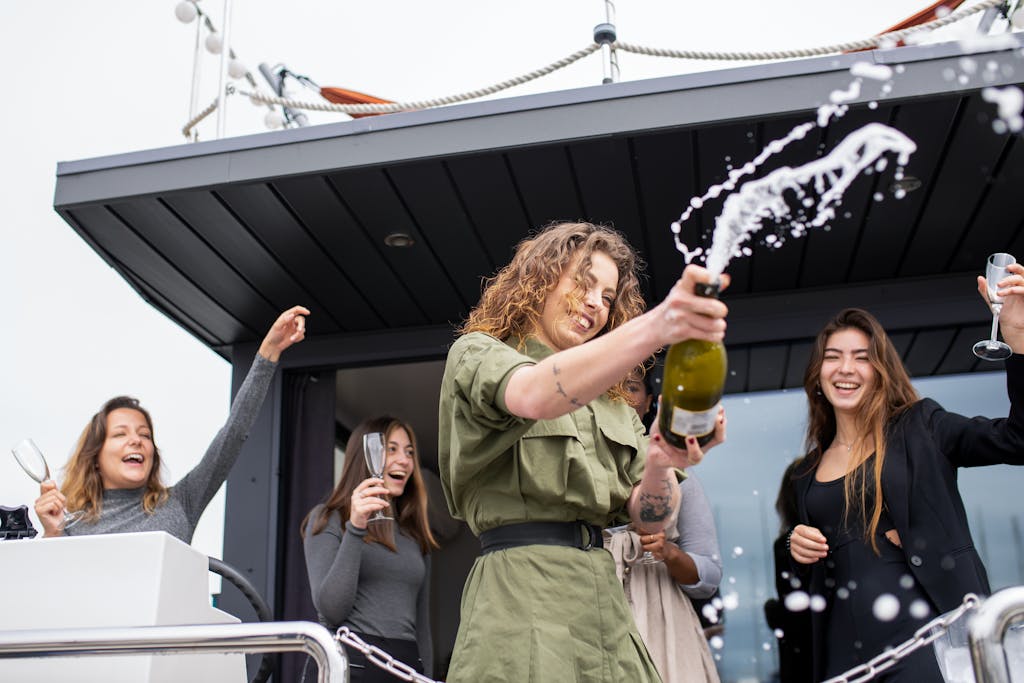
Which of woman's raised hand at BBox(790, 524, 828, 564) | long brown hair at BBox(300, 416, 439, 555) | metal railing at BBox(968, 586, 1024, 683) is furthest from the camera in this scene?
long brown hair at BBox(300, 416, 439, 555)

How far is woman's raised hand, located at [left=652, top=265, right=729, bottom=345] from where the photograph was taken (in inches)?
60.2

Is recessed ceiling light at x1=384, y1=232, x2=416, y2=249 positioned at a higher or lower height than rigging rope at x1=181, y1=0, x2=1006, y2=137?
lower

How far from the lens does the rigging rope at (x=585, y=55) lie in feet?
12.6

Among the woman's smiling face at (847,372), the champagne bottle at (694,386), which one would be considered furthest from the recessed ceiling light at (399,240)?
the champagne bottle at (694,386)

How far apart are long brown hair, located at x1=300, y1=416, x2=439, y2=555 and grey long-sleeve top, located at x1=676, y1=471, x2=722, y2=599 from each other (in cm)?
116

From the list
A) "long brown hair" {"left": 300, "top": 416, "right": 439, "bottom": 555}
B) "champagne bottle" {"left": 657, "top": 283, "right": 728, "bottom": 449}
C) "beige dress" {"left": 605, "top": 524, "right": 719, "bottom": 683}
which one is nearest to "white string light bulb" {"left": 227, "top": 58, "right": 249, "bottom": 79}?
"long brown hair" {"left": 300, "top": 416, "right": 439, "bottom": 555}

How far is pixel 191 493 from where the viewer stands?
12.7 ft

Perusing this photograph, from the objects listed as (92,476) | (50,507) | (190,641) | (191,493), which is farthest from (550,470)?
(92,476)

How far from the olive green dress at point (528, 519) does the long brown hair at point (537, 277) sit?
20 centimetres

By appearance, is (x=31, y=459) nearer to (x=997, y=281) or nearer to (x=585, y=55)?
(x=585, y=55)

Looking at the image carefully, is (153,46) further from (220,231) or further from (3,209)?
(220,231)

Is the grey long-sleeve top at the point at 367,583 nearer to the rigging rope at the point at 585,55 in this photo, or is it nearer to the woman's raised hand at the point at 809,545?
the woman's raised hand at the point at 809,545

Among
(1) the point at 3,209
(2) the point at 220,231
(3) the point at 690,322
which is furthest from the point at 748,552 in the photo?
(1) the point at 3,209

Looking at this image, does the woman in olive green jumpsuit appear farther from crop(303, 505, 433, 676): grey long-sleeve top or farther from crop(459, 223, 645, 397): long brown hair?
crop(303, 505, 433, 676): grey long-sleeve top
